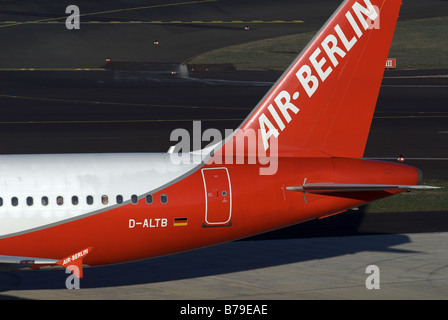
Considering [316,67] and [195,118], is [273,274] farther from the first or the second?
[195,118]

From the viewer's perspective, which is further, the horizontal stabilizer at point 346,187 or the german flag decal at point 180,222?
the german flag decal at point 180,222

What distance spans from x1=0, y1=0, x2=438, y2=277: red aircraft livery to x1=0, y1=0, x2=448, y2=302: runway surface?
330cm

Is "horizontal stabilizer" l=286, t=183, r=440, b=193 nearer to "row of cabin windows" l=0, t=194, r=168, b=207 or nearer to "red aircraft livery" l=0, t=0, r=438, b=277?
"red aircraft livery" l=0, t=0, r=438, b=277

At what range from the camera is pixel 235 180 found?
110 feet

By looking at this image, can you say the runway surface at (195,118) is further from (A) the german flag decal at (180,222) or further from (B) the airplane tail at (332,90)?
(B) the airplane tail at (332,90)

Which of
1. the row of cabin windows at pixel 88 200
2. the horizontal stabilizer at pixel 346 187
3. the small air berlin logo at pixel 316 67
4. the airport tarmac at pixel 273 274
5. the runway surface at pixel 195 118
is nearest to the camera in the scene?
the row of cabin windows at pixel 88 200

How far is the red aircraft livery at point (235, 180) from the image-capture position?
32000mm

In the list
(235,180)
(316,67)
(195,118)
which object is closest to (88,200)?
(235,180)

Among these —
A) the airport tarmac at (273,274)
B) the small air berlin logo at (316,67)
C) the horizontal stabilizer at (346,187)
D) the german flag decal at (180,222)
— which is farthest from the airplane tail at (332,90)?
the airport tarmac at (273,274)

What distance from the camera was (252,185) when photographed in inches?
1320

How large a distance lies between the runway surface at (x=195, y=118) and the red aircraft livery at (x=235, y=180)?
10.8 feet

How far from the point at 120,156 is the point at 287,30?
91264 mm

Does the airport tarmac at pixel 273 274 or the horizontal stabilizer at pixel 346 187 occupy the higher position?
the horizontal stabilizer at pixel 346 187

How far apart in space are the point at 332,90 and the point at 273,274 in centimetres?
833
